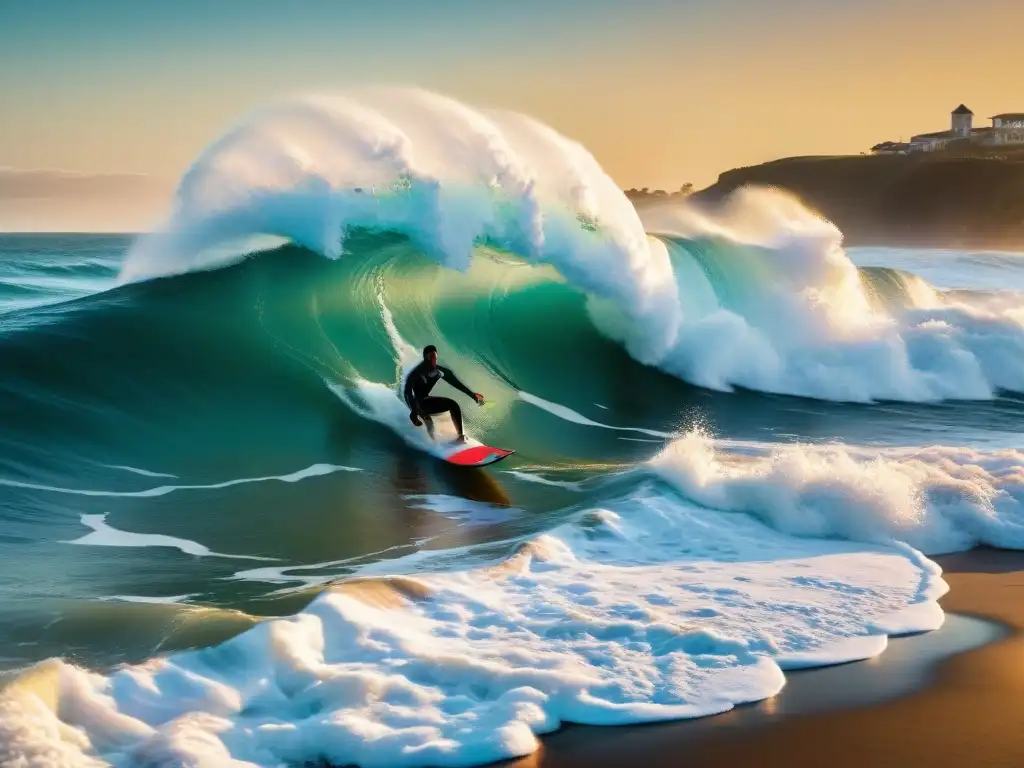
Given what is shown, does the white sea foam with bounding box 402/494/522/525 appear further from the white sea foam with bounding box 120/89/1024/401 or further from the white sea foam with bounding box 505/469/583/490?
the white sea foam with bounding box 120/89/1024/401

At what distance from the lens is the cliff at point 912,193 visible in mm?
81188

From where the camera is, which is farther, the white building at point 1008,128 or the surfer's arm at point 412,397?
the white building at point 1008,128

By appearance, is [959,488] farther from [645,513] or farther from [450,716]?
[450,716]

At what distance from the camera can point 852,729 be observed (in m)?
4.64

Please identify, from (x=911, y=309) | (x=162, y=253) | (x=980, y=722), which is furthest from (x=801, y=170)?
(x=980, y=722)

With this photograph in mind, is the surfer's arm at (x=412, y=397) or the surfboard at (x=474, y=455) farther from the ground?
the surfer's arm at (x=412, y=397)

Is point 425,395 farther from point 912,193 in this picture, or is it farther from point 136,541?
point 912,193

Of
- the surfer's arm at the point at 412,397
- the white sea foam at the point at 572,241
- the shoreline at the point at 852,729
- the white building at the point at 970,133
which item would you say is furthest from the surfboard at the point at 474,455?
the white building at the point at 970,133

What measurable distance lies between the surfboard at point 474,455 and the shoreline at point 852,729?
14.7 ft

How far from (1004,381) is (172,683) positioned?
45.8 feet

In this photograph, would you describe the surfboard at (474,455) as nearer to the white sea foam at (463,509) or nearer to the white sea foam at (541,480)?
the white sea foam at (541,480)

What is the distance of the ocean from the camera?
16.1 ft

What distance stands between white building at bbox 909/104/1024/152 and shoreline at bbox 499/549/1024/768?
108 metres

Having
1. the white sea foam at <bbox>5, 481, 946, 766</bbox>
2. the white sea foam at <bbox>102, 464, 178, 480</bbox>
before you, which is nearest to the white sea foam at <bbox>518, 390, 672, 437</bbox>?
the white sea foam at <bbox>102, 464, 178, 480</bbox>
